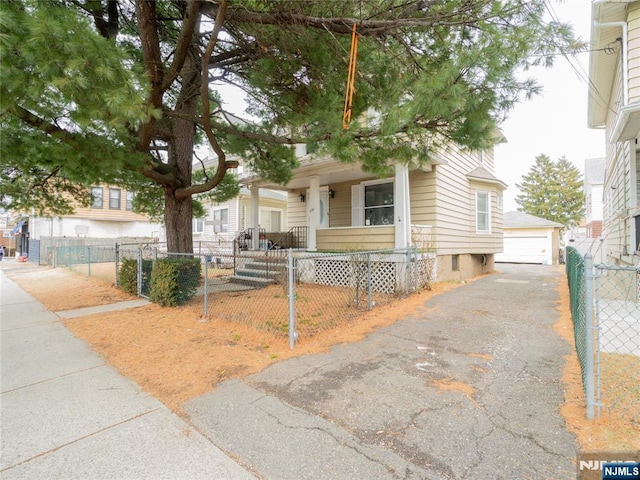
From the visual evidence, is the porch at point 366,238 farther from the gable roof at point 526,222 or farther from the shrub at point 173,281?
the gable roof at point 526,222

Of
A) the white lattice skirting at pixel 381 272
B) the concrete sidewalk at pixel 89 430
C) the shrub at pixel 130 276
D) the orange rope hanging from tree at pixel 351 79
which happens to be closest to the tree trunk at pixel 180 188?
the shrub at pixel 130 276

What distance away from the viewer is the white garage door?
19.6 metres

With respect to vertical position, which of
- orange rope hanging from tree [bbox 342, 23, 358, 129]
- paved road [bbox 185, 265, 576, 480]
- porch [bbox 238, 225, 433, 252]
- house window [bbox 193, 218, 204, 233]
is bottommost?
paved road [bbox 185, 265, 576, 480]

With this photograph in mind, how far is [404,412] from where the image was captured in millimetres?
2715

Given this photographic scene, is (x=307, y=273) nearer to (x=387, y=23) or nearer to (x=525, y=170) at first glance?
(x=387, y=23)

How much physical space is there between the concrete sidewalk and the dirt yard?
0.82 ft

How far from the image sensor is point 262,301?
7180 mm

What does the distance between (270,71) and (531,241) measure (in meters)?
20.2

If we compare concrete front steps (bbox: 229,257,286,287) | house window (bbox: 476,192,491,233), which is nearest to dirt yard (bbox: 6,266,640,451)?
concrete front steps (bbox: 229,257,286,287)

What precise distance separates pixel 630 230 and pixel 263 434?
26.8ft

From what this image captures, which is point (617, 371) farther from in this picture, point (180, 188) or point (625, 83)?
point (180, 188)

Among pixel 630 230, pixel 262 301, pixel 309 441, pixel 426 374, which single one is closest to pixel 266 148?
pixel 262 301

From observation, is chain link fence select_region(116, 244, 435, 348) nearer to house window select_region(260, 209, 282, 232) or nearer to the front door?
Result: the front door

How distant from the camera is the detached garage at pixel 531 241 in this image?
19.5m
